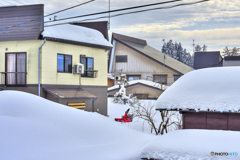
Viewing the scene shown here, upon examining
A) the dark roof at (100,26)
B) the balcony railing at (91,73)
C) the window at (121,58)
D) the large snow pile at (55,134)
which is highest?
the dark roof at (100,26)

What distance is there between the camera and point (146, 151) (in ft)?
23.6

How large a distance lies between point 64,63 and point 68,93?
2.20 m

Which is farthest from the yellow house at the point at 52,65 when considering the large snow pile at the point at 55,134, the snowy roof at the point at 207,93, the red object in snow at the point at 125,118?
Answer: the snowy roof at the point at 207,93

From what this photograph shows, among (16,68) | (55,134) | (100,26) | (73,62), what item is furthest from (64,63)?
(55,134)

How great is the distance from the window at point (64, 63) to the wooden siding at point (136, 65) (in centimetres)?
1507

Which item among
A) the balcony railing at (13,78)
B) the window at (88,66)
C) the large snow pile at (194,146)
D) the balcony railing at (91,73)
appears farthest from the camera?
the balcony railing at (91,73)

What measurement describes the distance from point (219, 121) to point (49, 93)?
12015mm

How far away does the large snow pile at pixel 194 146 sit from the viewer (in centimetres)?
655

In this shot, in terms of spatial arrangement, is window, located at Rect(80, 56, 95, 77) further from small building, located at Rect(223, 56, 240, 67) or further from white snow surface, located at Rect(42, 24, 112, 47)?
small building, located at Rect(223, 56, 240, 67)

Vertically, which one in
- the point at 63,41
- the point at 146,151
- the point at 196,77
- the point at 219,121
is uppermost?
Result: the point at 63,41

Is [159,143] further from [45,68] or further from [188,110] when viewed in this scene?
[45,68]

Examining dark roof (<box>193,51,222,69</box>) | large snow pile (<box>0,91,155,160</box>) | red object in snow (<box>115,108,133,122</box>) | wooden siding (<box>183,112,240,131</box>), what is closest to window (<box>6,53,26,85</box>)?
large snow pile (<box>0,91,155,160</box>)

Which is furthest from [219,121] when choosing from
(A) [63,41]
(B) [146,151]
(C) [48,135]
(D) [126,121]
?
(A) [63,41]

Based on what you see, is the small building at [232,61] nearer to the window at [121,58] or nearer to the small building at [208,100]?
the window at [121,58]
